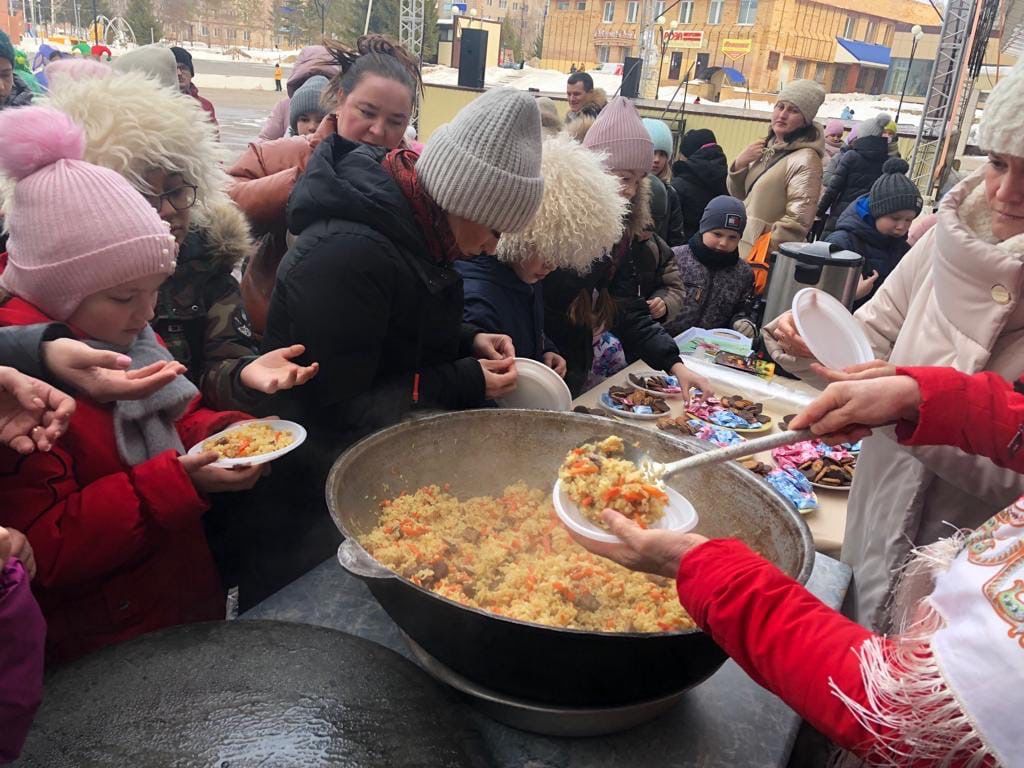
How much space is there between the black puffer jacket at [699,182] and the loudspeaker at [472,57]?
11.3m

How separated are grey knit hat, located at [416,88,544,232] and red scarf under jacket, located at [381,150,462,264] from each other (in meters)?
0.03

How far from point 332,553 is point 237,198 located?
72.9 inches

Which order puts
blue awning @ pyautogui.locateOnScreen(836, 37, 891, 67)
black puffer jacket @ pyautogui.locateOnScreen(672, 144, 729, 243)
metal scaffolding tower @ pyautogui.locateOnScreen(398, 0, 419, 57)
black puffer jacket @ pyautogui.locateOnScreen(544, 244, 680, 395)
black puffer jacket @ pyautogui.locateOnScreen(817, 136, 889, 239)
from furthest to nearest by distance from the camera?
blue awning @ pyautogui.locateOnScreen(836, 37, 891, 67) → metal scaffolding tower @ pyautogui.locateOnScreen(398, 0, 419, 57) → black puffer jacket @ pyautogui.locateOnScreen(817, 136, 889, 239) → black puffer jacket @ pyautogui.locateOnScreen(672, 144, 729, 243) → black puffer jacket @ pyautogui.locateOnScreen(544, 244, 680, 395)

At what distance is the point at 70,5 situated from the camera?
120ft

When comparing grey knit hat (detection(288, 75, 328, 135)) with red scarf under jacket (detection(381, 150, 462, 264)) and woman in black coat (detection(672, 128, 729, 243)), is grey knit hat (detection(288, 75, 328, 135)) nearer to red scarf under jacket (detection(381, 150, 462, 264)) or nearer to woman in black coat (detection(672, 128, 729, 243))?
red scarf under jacket (detection(381, 150, 462, 264))

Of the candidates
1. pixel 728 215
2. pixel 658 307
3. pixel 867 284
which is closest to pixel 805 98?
pixel 867 284

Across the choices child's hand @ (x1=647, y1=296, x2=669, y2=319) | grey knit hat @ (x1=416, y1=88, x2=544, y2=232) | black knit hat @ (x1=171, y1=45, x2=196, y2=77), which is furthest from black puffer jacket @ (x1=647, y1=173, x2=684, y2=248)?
black knit hat @ (x1=171, y1=45, x2=196, y2=77)

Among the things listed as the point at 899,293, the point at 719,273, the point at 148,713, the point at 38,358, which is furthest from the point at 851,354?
the point at 719,273

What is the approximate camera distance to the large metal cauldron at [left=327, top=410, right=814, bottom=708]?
105 cm

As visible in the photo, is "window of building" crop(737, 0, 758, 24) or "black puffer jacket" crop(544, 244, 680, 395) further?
"window of building" crop(737, 0, 758, 24)

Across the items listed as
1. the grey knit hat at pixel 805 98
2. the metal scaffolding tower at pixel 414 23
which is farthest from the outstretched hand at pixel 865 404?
the metal scaffolding tower at pixel 414 23

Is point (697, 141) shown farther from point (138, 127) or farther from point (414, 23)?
point (414, 23)

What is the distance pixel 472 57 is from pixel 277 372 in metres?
16.7

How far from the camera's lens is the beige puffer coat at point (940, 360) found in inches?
61.4
